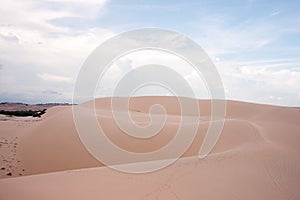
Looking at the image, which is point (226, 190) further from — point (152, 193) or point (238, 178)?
point (152, 193)

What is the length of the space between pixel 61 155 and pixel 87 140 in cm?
150

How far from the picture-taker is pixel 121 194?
635 centimetres

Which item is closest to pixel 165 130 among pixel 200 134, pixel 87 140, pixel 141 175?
pixel 200 134

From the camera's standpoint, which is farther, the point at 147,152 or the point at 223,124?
the point at 223,124

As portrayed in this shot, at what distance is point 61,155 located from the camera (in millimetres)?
12078

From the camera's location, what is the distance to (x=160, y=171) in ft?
25.9

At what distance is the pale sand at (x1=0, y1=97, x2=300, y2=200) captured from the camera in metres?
6.50

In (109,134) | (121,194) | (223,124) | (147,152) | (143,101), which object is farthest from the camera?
(143,101)

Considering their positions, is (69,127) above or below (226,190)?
above

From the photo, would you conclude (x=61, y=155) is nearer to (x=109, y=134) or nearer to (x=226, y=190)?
(x=109, y=134)

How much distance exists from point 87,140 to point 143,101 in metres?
24.4

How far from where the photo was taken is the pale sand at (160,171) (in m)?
6.50

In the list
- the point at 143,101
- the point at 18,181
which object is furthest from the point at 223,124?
the point at 143,101

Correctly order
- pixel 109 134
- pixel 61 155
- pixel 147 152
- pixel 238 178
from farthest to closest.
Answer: pixel 109 134
pixel 147 152
pixel 61 155
pixel 238 178
